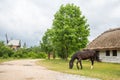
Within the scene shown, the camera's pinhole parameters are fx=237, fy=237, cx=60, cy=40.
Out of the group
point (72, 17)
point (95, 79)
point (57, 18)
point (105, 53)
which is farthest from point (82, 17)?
point (95, 79)

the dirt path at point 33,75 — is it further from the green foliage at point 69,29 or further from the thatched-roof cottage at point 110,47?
the green foliage at point 69,29

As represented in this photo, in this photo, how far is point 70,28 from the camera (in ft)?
148

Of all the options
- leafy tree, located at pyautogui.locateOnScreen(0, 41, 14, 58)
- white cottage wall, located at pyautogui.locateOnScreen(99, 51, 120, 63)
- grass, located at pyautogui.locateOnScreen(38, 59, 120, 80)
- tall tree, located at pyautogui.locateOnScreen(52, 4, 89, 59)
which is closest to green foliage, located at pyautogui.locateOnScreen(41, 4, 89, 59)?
tall tree, located at pyautogui.locateOnScreen(52, 4, 89, 59)

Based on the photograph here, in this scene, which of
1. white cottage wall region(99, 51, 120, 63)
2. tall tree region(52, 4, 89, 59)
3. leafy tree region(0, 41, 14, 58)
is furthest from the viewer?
leafy tree region(0, 41, 14, 58)

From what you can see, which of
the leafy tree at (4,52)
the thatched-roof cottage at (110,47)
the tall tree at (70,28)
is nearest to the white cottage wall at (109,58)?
the thatched-roof cottage at (110,47)

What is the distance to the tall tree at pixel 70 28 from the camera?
45.0 metres

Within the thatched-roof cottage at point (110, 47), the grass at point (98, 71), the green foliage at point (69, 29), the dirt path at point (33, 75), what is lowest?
the grass at point (98, 71)

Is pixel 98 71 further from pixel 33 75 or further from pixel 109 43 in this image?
pixel 109 43

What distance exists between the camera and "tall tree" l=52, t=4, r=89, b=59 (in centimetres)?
4497

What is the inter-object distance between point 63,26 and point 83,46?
6.32m

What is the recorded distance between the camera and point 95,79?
15992 millimetres

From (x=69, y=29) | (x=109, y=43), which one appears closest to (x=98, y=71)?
(x=109, y=43)

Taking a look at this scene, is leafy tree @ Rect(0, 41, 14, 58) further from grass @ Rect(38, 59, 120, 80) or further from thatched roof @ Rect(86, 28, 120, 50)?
grass @ Rect(38, 59, 120, 80)

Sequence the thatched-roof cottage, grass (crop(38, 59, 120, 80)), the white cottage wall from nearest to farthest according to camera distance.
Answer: grass (crop(38, 59, 120, 80)) → the thatched-roof cottage → the white cottage wall
